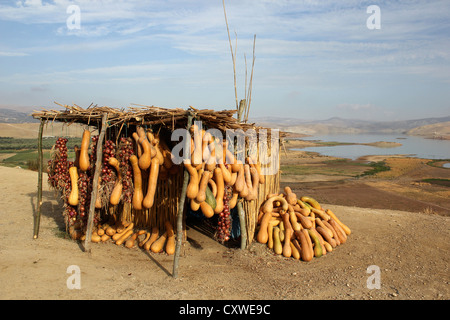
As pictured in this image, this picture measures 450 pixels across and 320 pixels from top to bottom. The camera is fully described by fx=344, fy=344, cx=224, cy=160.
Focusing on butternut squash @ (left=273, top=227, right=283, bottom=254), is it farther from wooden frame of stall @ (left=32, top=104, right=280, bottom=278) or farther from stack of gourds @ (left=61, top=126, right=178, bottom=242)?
stack of gourds @ (left=61, top=126, right=178, bottom=242)

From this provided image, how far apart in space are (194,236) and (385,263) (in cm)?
398

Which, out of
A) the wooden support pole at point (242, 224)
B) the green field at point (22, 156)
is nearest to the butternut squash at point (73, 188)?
the wooden support pole at point (242, 224)

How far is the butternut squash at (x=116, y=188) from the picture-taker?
5988 millimetres

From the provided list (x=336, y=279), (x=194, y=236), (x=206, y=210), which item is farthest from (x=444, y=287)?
(x=194, y=236)

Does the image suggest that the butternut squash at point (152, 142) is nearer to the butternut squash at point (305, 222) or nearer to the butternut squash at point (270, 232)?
the butternut squash at point (270, 232)

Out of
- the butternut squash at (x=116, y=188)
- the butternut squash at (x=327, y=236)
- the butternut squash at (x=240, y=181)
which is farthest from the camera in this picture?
the butternut squash at (x=327, y=236)

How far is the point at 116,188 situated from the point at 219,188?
1816 mm

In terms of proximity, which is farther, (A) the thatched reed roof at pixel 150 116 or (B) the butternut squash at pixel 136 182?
(B) the butternut squash at pixel 136 182

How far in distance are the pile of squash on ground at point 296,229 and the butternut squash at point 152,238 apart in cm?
214

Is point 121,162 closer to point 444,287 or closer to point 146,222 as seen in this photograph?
point 146,222

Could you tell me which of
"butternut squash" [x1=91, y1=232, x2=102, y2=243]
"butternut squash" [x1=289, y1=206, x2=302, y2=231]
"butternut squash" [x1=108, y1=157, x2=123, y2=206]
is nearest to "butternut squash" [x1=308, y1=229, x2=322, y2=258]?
"butternut squash" [x1=289, y1=206, x2=302, y2=231]

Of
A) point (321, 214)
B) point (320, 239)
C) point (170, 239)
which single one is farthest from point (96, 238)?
point (321, 214)

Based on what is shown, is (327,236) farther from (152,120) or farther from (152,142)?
(152,120)

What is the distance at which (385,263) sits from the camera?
264 inches
